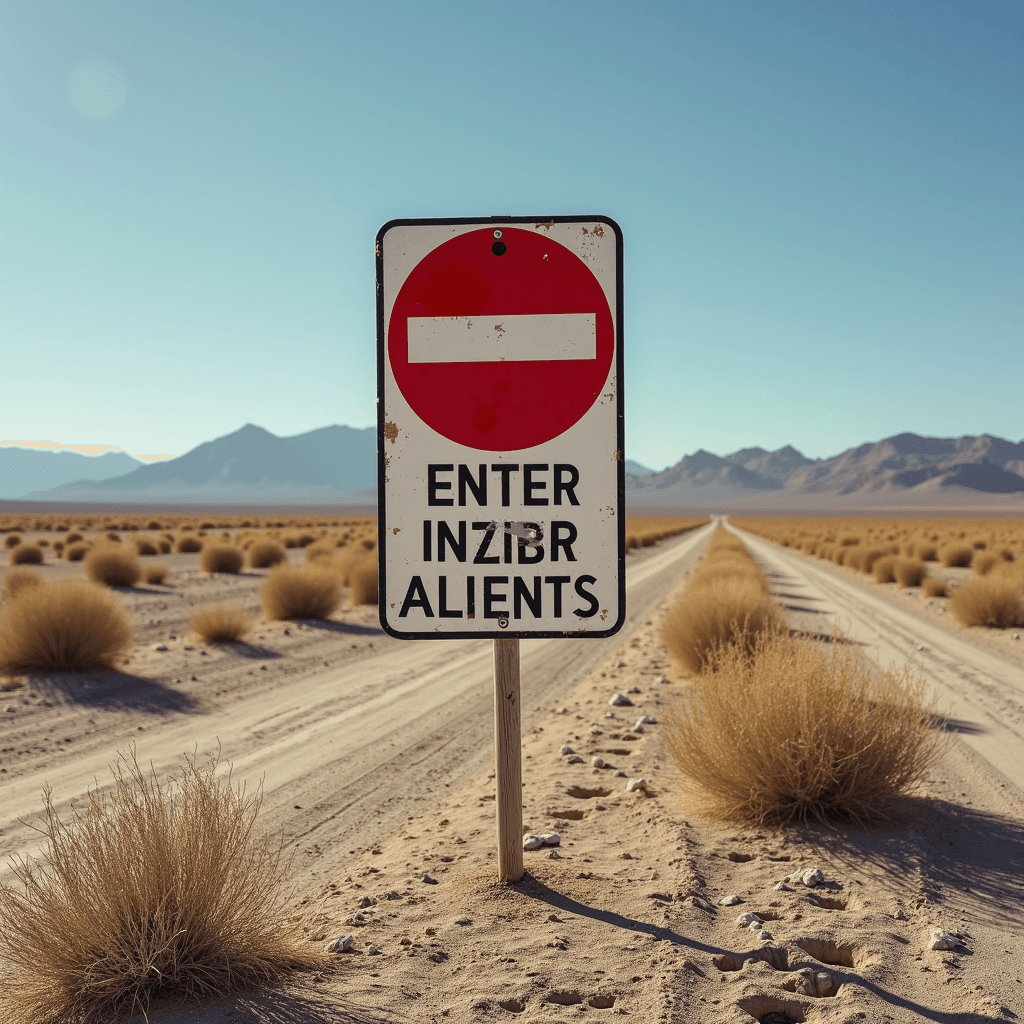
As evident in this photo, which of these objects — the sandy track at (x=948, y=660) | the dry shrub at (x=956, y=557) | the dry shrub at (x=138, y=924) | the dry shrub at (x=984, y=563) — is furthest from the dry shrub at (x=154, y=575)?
the dry shrub at (x=956, y=557)

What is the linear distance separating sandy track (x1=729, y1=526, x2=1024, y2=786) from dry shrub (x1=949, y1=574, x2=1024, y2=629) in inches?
17.0

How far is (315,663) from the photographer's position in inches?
475

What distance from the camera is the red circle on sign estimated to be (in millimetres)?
2971

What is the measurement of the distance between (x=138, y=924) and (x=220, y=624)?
10609mm

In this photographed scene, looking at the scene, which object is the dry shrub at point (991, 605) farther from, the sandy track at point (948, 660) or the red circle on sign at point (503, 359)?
the red circle on sign at point (503, 359)

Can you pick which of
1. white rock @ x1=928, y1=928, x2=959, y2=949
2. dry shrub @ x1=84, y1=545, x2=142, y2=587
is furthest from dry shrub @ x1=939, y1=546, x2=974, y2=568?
white rock @ x1=928, y1=928, x2=959, y2=949

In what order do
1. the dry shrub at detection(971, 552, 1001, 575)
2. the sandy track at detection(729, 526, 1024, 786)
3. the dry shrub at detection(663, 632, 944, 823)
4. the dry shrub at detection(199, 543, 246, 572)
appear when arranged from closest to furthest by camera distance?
the dry shrub at detection(663, 632, 944, 823) < the sandy track at detection(729, 526, 1024, 786) < the dry shrub at detection(971, 552, 1001, 575) < the dry shrub at detection(199, 543, 246, 572)

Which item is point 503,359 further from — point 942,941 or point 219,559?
point 219,559

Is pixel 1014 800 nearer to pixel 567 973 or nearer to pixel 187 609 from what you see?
pixel 567 973

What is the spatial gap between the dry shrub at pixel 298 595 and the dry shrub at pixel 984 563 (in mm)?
20169

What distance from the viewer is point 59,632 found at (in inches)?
409

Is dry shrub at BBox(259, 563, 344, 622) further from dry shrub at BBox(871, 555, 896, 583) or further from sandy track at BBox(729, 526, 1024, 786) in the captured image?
dry shrub at BBox(871, 555, 896, 583)

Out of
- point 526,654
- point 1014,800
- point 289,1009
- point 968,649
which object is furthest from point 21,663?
point 968,649

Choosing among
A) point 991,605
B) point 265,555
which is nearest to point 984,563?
point 991,605
